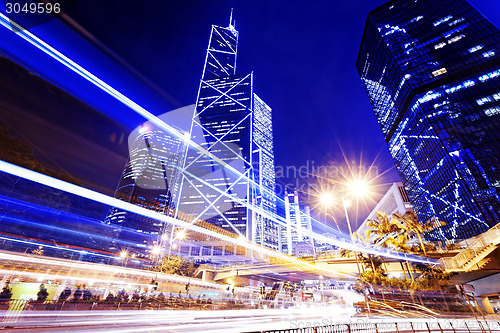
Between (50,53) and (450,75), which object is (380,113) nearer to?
(450,75)

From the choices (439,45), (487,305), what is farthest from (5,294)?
(439,45)

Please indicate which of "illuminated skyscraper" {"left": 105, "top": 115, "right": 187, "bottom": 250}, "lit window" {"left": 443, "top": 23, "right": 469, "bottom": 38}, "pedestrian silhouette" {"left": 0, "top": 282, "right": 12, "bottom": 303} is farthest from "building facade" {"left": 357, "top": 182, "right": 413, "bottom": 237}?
"illuminated skyscraper" {"left": 105, "top": 115, "right": 187, "bottom": 250}

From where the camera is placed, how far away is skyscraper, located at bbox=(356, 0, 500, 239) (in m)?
53.7

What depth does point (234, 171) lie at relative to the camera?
13050 centimetres

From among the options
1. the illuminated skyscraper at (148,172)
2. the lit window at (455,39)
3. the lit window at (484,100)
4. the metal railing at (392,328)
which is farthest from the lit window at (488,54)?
the illuminated skyscraper at (148,172)

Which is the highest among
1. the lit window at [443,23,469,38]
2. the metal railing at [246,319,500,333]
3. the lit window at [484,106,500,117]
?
the lit window at [443,23,469,38]

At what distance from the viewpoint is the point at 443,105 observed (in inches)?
2552

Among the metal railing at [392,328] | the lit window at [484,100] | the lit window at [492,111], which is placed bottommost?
the metal railing at [392,328]

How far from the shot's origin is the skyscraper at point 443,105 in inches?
2114

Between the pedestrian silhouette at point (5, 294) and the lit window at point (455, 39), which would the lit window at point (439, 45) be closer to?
the lit window at point (455, 39)

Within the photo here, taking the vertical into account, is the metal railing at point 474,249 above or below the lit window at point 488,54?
below

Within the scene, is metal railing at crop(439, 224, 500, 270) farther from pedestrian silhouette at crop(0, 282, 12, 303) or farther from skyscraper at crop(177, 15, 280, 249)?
skyscraper at crop(177, 15, 280, 249)

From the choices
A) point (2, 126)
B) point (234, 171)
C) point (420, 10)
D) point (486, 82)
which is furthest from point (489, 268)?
point (234, 171)

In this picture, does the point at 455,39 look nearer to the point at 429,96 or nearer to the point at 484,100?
the point at 429,96
